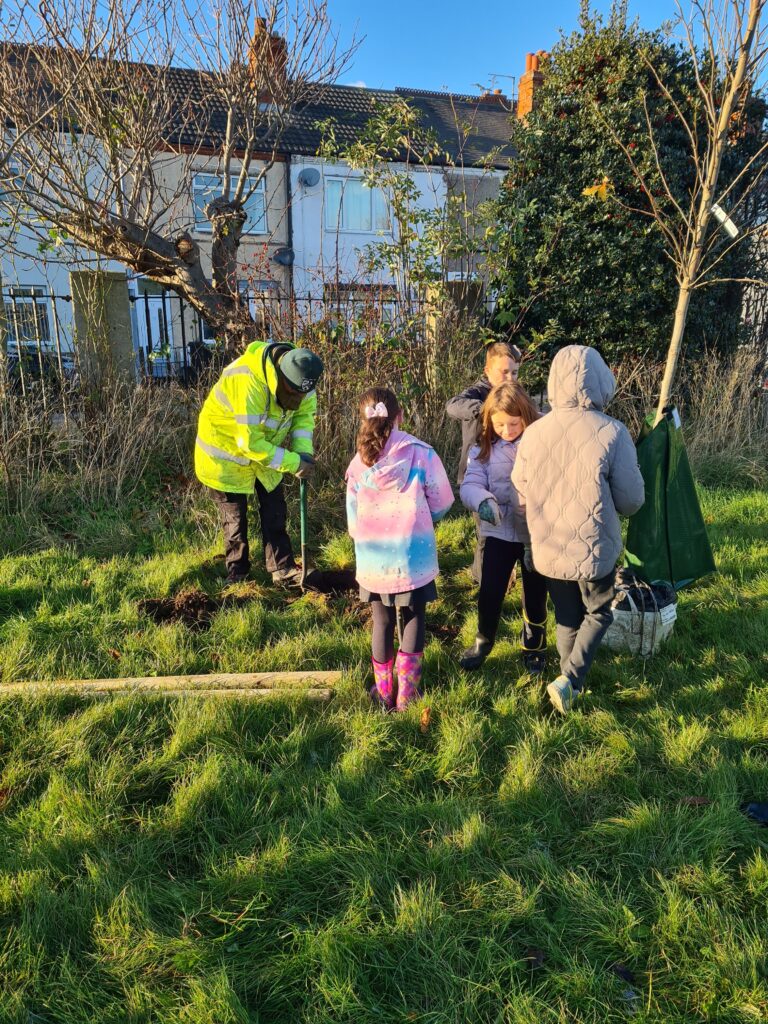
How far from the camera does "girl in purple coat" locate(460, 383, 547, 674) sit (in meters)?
3.72

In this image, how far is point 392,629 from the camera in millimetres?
3510

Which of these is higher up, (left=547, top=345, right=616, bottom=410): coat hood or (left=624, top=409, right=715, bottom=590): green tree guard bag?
(left=547, top=345, right=616, bottom=410): coat hood

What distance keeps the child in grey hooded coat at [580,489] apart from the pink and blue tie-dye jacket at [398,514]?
18.6 inches

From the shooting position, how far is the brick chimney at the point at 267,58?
6.95 metres

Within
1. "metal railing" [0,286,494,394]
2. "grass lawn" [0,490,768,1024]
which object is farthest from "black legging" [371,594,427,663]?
"metal railing" [0,286,494,394]

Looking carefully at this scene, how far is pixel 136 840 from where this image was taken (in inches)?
98.1

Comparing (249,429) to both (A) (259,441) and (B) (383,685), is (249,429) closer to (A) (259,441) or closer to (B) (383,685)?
(A) (259,441)

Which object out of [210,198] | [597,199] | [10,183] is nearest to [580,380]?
[597,199]

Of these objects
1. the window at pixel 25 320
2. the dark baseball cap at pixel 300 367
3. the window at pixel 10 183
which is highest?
the window at pixel 10 183

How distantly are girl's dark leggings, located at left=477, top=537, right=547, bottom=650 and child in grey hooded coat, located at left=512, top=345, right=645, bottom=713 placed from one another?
1.21 ft

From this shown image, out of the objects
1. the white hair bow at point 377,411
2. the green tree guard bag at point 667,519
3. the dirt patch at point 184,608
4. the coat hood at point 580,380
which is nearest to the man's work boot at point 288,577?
the dirt patch at point 184,608

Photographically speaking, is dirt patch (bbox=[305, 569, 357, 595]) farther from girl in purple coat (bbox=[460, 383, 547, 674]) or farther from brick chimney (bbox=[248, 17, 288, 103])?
brick chimney (bbox=[248, 17, 288, 103])

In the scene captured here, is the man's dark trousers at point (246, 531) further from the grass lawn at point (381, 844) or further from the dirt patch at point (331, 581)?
the grass lawn at point (381, 844)

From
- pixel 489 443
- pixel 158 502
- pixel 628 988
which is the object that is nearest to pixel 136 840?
pixel 628 988
